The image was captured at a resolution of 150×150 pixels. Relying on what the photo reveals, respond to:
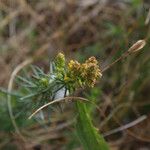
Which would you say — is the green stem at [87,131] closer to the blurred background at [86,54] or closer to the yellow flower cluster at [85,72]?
the yellow flower cluster at [85,72]

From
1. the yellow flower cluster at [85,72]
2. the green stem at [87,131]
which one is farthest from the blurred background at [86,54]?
the yellow flower cluster at [85,72]

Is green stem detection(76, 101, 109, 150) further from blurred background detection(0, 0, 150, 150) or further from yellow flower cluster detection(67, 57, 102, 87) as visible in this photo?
blurred background detection(0, 0, 150, 150)

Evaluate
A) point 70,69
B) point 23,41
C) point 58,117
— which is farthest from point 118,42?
point 70,69

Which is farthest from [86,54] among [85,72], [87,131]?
[85,72]

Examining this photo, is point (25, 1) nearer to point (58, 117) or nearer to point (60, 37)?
point (60, 37)

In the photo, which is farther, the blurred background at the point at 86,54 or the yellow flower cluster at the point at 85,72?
the blurred background at the point at 86,54

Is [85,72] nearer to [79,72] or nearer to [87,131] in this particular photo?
[79,72]

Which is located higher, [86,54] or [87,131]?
[86,54]
